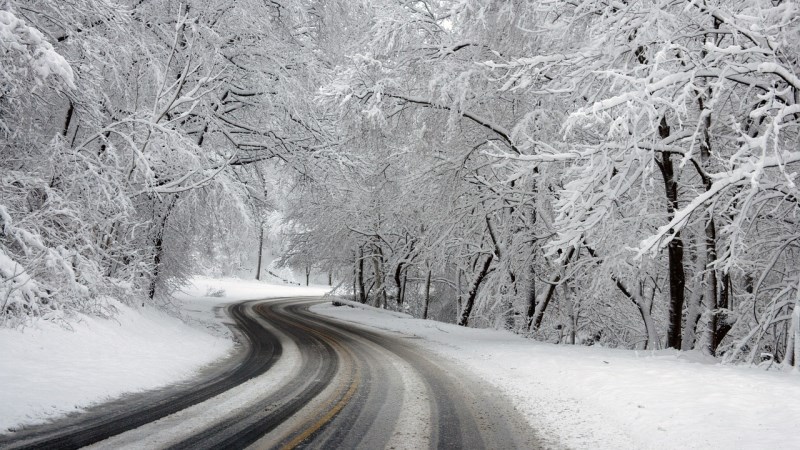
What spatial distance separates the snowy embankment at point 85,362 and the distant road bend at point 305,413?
39 centimetres

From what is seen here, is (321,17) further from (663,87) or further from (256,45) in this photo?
(663,87)

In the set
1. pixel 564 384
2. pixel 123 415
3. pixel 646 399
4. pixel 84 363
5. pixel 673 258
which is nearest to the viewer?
pixel 123 415

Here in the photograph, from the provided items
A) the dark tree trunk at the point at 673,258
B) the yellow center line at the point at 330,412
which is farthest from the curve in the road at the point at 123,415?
the dark tree trunk at the point at 673,258

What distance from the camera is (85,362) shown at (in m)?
8.12

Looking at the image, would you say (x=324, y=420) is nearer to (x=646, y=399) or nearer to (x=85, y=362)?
(x=85, y=362)

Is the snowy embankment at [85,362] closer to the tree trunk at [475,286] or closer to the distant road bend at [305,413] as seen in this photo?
the distant road bend at [305,413]

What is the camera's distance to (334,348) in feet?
44.5

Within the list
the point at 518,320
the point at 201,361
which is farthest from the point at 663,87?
the point at 518,320

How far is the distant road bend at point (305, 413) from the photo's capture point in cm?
542

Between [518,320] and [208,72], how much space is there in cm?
1619

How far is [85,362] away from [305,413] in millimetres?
3988

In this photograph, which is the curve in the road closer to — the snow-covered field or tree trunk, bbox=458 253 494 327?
the snow-covered field

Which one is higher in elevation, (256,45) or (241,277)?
(256,45)

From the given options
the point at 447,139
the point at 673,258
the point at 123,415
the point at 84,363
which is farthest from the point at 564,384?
the point at 84,363
